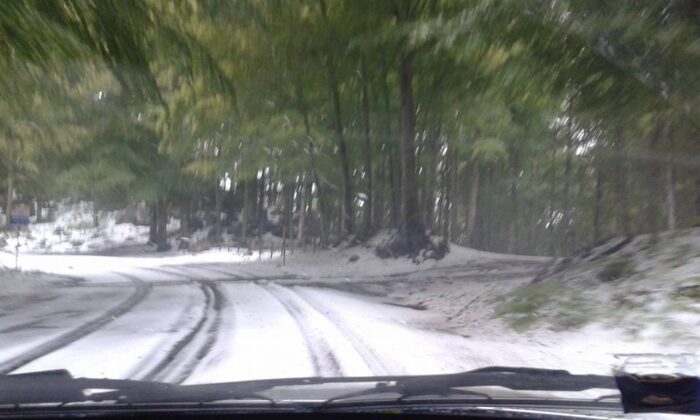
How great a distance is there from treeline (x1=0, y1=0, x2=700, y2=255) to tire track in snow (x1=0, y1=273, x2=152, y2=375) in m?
0.93

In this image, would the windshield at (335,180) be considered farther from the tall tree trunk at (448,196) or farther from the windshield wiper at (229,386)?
the windshield wiper at (229,386)

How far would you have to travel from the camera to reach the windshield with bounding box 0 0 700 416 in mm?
6844

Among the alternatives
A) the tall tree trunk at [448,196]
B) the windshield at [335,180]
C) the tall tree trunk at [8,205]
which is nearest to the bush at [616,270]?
the windshield at [335,180]

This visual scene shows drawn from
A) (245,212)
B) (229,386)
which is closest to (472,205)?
(245,212)

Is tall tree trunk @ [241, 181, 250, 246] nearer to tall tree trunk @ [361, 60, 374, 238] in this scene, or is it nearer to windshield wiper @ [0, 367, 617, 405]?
tall tree trunk @ [361, 60, 374, 238]

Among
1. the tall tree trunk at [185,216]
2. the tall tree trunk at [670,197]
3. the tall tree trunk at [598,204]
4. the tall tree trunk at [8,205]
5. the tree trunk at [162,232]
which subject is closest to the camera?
the tall tree trunk at [185,216]

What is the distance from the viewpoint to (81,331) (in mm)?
7574

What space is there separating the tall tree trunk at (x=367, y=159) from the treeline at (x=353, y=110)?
3 centimetres

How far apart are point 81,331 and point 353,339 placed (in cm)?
269

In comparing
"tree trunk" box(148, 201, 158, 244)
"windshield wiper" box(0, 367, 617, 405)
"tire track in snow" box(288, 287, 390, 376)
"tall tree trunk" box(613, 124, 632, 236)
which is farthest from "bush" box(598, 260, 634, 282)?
"tree trunk" box(148, 201, 158, 244)

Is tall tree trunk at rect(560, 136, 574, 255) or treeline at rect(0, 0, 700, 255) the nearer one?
treeline at rect(0, 0, 700, 255)

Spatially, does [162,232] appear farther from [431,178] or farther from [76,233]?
[431,178]

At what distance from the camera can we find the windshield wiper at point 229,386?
4.15 meters

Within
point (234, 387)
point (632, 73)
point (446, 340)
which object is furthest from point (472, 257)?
point (234, 387)
